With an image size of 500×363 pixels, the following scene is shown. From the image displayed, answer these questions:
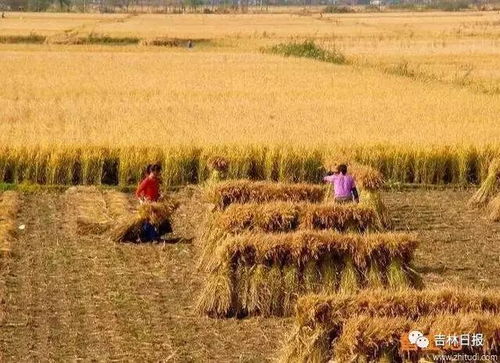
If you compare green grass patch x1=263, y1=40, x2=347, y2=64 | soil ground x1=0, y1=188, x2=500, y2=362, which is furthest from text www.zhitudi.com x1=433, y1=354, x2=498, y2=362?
green grass patch x1=263, y1=40, x2=347, y2=64

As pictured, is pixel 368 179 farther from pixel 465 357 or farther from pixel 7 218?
pixel 465 357

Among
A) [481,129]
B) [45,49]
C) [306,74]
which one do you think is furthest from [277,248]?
[45,49]

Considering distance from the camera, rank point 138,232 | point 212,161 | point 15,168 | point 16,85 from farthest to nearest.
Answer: point 16,85
point 15,168
point 212,161
point 138,232

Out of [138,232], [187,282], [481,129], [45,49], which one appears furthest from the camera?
[45,49]

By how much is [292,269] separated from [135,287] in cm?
188

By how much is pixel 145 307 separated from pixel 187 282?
1115 millimetres

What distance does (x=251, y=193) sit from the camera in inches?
551

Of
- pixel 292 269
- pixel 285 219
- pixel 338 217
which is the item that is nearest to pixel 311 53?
pixel 338 217

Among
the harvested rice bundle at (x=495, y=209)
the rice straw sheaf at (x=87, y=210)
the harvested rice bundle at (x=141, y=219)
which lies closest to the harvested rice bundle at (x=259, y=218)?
the harvested rice bundle at (x=141, y=219)

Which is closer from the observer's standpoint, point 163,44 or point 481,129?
point 481,129

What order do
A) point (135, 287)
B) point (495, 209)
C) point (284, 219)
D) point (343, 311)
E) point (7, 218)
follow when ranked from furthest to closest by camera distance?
1. point (495, 209)
2. point (7, 218)
3. point (284, 219)
4. point (135, 287)
5. point (343, 311)

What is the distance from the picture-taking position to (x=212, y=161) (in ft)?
53.4

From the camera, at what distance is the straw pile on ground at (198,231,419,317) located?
431 inches

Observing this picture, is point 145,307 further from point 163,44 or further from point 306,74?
point 163,44
